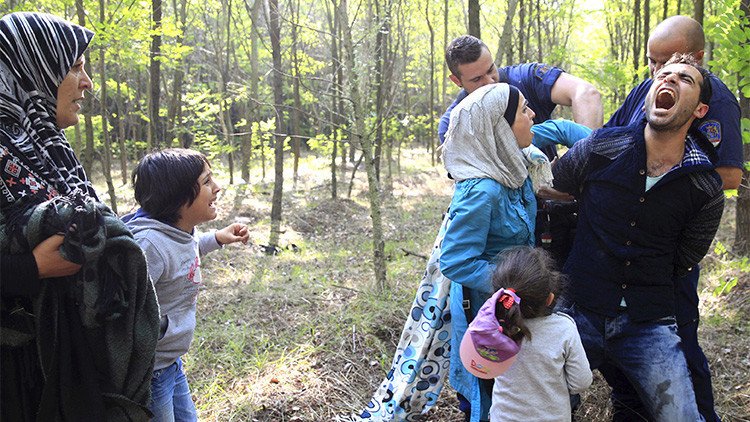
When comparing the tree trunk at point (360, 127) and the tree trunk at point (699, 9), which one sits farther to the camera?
the tree trunk at point (699, 9)

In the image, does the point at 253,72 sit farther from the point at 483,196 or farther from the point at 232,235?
the point at 483,196

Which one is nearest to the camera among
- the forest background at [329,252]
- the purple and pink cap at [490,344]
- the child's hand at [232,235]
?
the purple and pink cap at [490,344]

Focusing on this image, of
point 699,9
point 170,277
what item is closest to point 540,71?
point 170,277

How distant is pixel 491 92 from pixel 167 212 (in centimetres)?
152

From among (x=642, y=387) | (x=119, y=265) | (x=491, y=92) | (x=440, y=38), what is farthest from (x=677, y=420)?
(x=440, y=38)

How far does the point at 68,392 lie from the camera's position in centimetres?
162

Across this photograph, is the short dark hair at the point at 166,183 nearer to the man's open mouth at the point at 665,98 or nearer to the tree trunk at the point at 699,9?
the man's open mouth at the point at 665,98

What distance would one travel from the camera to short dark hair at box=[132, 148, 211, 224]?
2.15 meters

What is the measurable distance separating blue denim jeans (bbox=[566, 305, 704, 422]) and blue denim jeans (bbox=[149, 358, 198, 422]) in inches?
70.3

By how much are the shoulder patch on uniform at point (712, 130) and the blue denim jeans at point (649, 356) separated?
0.81 meters

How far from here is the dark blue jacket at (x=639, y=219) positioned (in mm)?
2188

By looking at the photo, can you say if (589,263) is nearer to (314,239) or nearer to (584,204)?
(584,204)

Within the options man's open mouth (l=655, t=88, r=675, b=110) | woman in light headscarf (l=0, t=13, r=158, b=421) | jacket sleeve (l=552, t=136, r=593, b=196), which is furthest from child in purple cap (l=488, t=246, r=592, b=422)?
woman in light headscarf (l=0, t=13, r=158, b=421)

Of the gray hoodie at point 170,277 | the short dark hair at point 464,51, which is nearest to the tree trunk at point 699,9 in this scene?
the short dark hair at point 464,51
